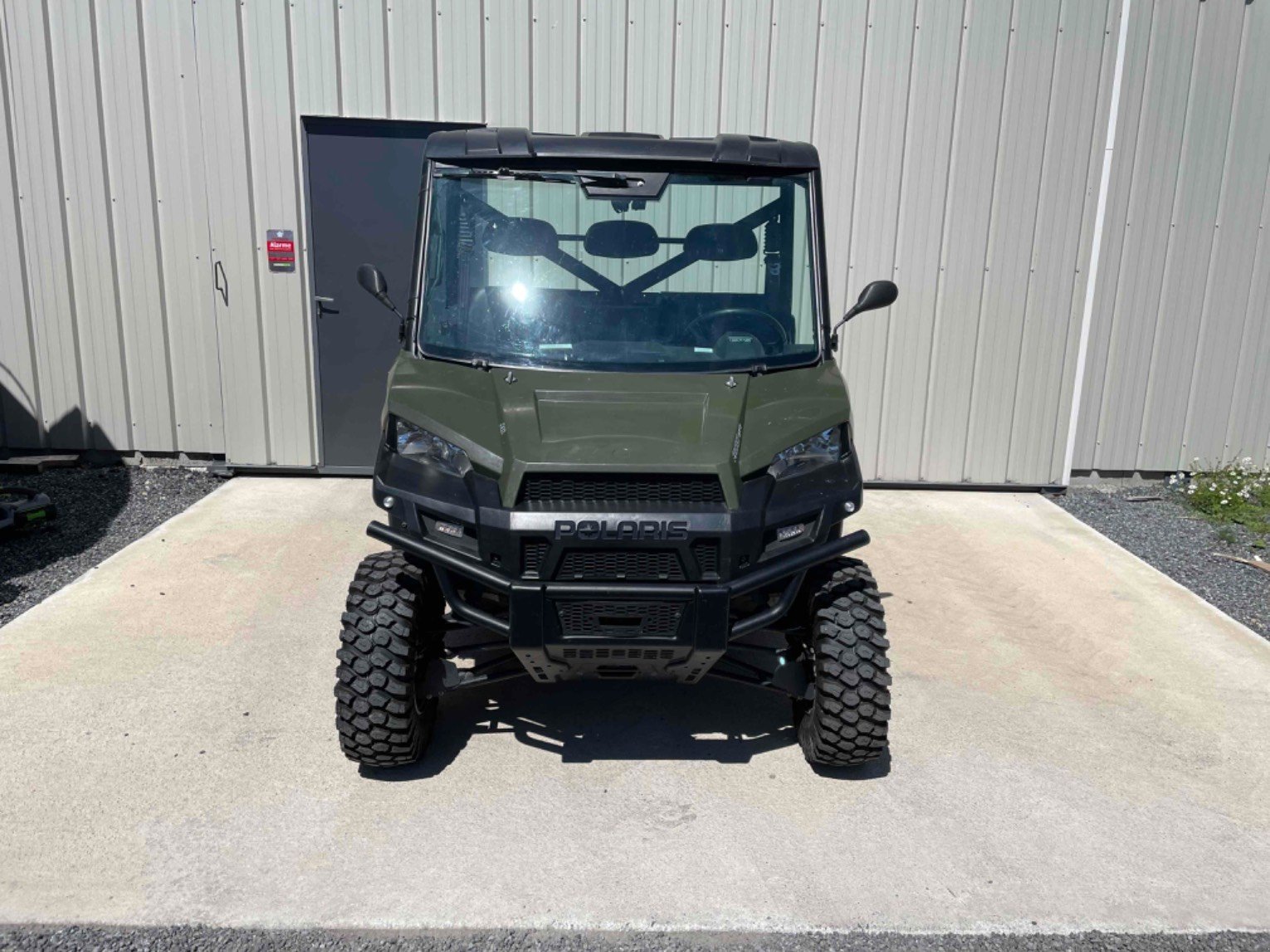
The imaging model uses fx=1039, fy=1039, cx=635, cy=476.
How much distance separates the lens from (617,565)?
3236mm

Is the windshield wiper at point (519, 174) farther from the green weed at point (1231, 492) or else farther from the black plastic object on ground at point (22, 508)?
the green weed at point (1231, 492)

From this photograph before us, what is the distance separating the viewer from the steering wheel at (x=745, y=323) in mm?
3887

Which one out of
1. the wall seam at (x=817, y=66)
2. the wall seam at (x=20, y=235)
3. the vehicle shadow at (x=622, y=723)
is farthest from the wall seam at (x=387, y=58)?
the vehicle shadow at (x=622, y=723)

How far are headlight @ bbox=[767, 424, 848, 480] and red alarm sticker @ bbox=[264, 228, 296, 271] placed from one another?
476cm

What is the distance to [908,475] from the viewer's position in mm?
7590

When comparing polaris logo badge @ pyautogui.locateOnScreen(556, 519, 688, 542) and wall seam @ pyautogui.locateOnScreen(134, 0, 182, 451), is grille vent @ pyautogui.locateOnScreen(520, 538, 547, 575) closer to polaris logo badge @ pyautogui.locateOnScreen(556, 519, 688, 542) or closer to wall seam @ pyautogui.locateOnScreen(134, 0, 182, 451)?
polaris logo badge @ pyautogui.locateOnScreen(556, 519, 688, 542)

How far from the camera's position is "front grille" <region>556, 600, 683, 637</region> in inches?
127

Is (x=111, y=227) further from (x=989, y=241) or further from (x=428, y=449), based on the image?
(x=989, y=241)

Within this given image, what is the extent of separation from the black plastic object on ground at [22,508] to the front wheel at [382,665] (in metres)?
3.46

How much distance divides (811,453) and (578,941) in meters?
1.69

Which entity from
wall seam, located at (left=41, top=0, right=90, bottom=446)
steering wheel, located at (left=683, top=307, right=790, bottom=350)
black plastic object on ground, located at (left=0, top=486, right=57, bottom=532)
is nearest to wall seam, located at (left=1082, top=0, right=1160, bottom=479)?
steering wheel, located at (left=683, top=307, right=790, bottom=350)

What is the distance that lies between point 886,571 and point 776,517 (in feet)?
9.26

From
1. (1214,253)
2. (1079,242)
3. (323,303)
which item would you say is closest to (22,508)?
(323,303)

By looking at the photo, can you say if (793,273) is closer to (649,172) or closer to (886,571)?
→ (649,172)
